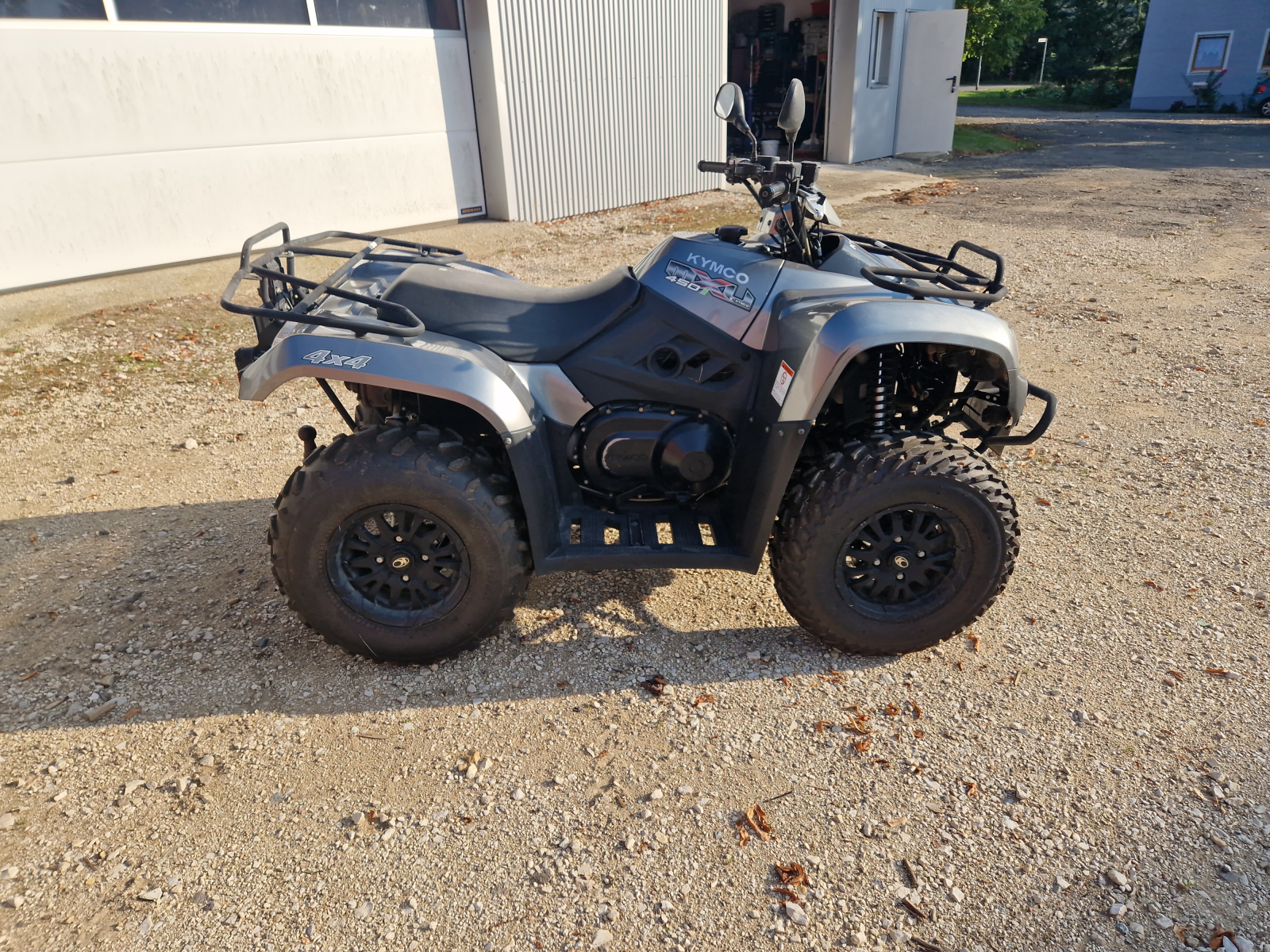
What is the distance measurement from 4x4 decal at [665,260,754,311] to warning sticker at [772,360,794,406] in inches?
10.1

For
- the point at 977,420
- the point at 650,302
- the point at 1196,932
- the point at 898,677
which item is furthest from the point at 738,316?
the point at 1196,932

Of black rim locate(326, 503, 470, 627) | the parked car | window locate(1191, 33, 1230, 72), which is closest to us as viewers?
black rim locate(326, 503, 470, 627)

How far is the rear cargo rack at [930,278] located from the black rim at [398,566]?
1.75 m

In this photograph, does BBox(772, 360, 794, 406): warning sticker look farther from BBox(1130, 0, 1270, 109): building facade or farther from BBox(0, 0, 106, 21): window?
BBox(1130, 0, 1270, 109): building facade

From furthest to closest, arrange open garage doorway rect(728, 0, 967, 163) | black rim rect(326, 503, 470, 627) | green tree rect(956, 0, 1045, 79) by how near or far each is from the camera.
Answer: green tree rect(956, 0, 1045, 79)
open garage doorway rect(728, 0, 967, 163)
black rim rect(326, 503, 470, 627)

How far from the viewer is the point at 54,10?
731 cm

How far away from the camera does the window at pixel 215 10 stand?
7.74 m

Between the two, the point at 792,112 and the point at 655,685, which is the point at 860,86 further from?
the point at 655,685

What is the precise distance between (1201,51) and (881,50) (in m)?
19.6

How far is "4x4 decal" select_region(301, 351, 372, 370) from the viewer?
8.98ft

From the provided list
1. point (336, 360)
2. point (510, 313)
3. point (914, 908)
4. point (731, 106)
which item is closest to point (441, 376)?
point (336, 360)

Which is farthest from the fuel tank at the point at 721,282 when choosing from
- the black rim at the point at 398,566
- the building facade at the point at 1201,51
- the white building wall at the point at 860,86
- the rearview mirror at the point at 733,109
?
the building facade at the point at 1201,51

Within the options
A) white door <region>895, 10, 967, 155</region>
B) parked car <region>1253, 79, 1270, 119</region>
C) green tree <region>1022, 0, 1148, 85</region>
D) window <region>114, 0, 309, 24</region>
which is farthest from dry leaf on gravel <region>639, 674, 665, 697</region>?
green tree <region>1022, 0, 1148, 85</region>

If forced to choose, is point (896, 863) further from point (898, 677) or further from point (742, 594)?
point (742, 594)
